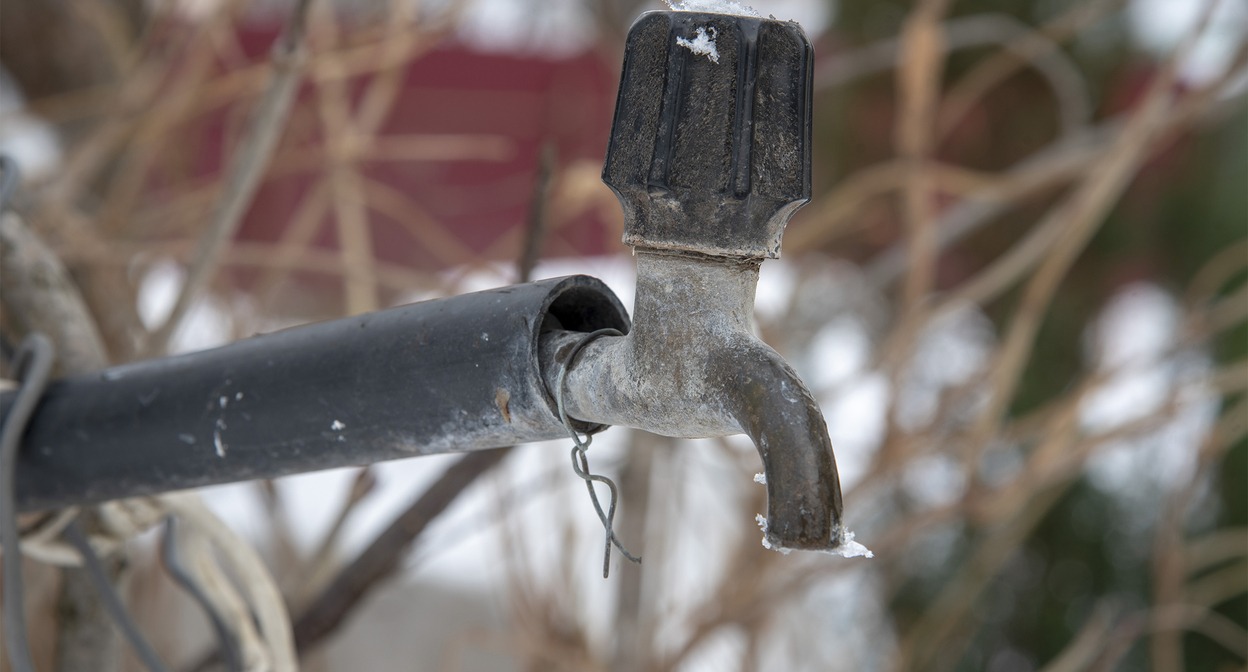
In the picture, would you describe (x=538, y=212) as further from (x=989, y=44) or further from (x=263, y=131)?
(x=989, y=44)

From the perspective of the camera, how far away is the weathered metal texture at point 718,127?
14cm

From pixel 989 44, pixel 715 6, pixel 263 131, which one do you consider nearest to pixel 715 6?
pixel 715 6

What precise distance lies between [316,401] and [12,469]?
0.08 meters

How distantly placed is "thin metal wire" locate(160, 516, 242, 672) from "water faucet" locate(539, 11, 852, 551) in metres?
0.19

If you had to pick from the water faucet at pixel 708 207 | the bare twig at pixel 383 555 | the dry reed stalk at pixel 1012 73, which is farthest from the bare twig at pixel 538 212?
the dry reed stalk at pixel 1012 73

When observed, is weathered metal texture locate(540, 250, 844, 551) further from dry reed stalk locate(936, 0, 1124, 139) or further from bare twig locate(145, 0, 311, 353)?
dry reed stalk locate(936, 0, 1124, 139)

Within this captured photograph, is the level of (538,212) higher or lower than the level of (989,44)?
lower

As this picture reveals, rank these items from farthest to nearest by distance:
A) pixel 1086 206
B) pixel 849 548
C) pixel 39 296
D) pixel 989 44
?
pixel 989 44 < pixel 1086 206 < pixel 39 296 < pixel 849 548

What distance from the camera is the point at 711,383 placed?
0.15 meters

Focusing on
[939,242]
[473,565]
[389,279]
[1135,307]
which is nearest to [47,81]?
[389,279]

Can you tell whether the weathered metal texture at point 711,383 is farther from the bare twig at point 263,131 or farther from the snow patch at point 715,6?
the bare twig at point 263,131

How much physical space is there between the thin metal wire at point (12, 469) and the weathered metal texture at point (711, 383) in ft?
0.43

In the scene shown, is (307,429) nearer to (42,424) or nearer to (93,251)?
(42,424)

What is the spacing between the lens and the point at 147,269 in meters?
0.53
